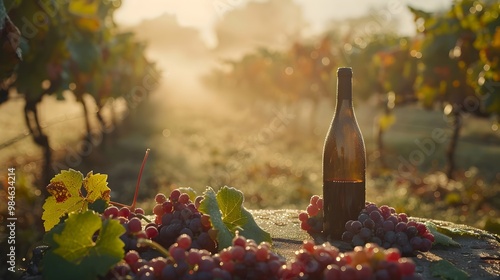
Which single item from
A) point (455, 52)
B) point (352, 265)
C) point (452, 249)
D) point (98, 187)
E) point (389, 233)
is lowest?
point (452, 249)

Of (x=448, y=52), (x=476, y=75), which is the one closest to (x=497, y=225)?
(x=476, y=75)

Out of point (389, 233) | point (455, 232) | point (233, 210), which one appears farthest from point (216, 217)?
point (455, 232)

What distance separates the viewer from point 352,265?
1474 mm

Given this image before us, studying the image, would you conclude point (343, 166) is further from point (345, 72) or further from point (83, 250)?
point (83, 250)

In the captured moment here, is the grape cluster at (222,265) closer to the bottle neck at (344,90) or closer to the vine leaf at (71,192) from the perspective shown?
the vine leaf at (71,192)

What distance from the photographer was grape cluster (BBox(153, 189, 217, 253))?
2.00 meters

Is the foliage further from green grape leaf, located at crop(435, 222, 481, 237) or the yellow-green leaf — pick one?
the yellow-green leaf

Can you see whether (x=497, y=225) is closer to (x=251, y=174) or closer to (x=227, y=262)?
(x=227, y=262)

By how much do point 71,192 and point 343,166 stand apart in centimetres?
123

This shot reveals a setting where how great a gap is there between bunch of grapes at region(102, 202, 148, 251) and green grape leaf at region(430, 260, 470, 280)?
3.15ft

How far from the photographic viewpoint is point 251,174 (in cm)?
1291

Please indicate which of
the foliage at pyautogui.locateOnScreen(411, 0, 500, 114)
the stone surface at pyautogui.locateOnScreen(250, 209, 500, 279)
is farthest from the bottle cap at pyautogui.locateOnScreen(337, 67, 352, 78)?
the foliage at pyautogui.locateOnScreen(411, 0, 500, 114)

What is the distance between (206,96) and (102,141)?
5063cm

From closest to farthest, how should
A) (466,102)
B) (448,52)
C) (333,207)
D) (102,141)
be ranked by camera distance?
(333,207) → (448,52) → (466,102) → (102,141)
